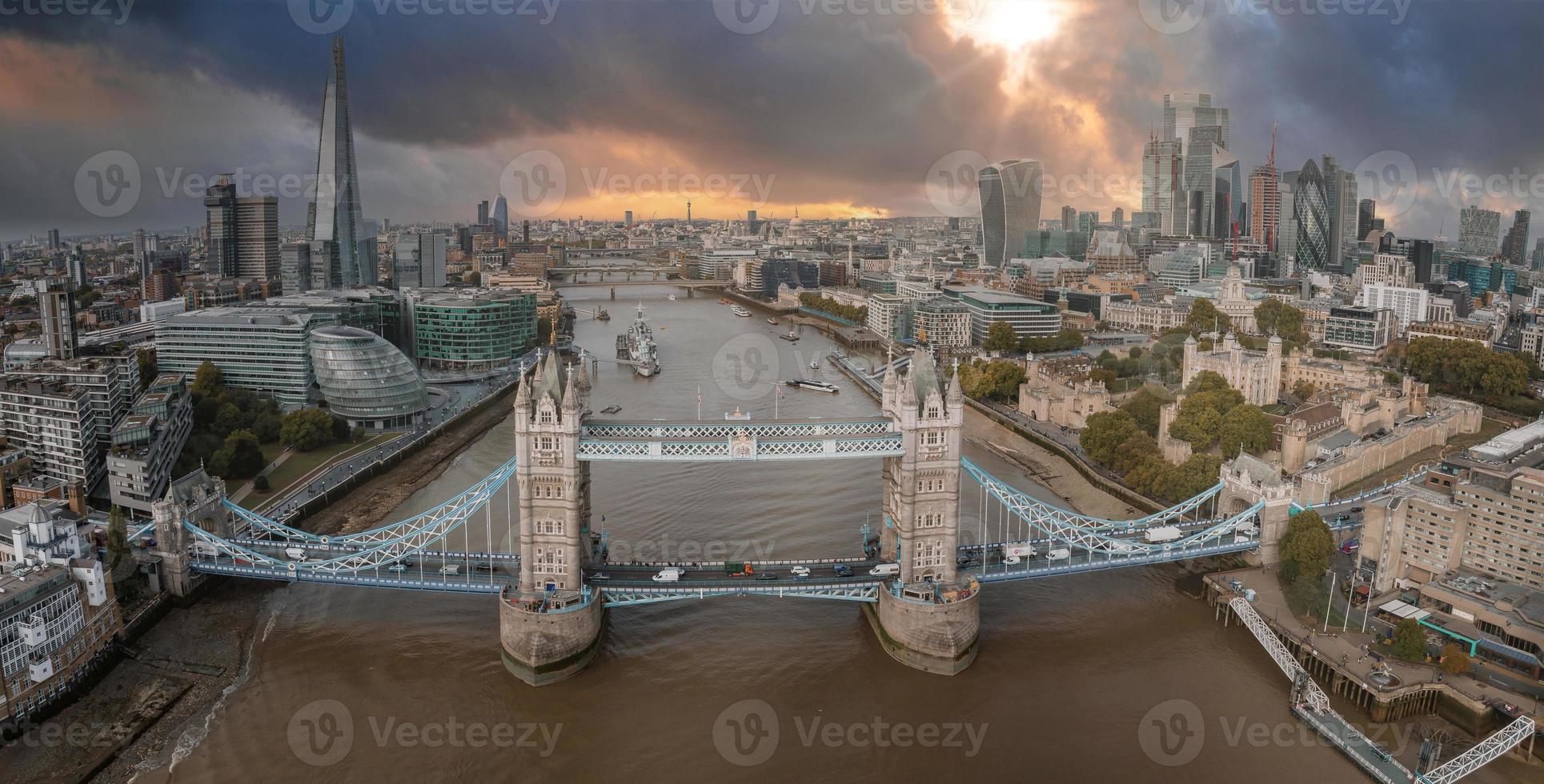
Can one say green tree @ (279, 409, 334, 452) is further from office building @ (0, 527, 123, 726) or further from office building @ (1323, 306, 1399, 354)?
office building @ (1323, 306, 1399, 354)

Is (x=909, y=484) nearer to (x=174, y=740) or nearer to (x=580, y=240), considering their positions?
(x=174, y=740)

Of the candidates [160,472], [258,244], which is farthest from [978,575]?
[258,244]

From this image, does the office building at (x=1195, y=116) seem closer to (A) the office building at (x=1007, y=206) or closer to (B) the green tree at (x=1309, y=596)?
(A) the office building at (x=1007, y=206)

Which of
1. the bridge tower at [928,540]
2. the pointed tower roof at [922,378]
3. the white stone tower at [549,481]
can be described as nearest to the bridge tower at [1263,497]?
the bridge tower at [928,540]

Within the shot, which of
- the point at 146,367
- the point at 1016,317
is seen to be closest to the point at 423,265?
the point at 146,367

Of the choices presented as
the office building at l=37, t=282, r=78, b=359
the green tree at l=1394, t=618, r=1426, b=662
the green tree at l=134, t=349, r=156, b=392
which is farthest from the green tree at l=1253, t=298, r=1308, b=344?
the office building at l=37, t=282, r=78, b=359

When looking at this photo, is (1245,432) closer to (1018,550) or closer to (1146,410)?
(1146,410)
